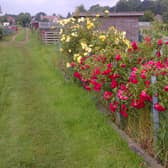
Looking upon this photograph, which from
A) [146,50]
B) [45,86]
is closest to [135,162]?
[146,50]

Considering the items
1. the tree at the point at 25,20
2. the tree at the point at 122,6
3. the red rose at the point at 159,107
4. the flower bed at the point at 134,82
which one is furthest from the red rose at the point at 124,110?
the tree at the point at 25,20

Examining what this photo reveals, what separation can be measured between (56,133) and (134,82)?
169 cm

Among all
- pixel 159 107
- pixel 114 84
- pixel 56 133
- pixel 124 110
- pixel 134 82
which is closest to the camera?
pixel 159 107

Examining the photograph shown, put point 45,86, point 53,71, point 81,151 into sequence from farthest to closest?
1. point 53,71
2. point 45,86
3. point 81,151

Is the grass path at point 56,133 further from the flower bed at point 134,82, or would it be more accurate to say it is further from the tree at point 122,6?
the tree at point 122,6

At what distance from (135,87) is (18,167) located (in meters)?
1.72

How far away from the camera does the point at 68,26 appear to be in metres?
8.99

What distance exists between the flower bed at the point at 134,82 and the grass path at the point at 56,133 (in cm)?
31

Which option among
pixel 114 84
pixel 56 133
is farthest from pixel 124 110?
pixel 56 133

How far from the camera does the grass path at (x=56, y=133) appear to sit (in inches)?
162

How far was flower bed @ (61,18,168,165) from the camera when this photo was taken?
3.68m

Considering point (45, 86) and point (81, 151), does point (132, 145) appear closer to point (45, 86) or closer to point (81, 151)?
point (81, 151)

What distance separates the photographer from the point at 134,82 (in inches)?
155

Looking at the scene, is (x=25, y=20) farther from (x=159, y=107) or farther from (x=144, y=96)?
(x=159, y=107)
